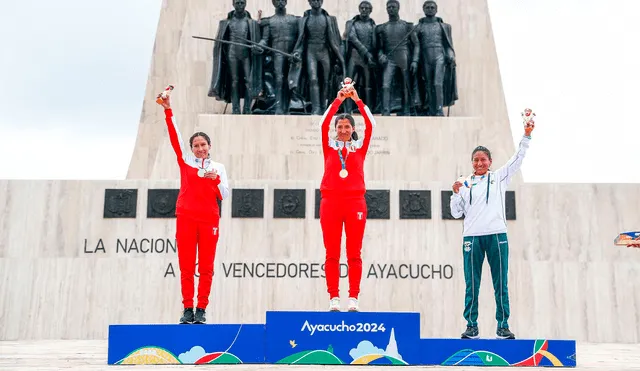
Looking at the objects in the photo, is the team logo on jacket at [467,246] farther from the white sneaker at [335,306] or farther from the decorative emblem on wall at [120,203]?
the decorative emblem on wall at [120,203]

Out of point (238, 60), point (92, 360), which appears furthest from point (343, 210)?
point (238, 60)

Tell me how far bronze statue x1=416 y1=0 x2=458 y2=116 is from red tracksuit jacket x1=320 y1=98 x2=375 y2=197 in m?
6.62

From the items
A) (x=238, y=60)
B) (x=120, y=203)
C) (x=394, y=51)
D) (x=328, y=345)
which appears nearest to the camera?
(x=328, y=345)

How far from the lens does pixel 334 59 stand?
13.0 meters

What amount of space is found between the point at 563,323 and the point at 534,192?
194 centimetres

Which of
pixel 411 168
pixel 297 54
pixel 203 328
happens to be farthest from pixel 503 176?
pixel 297 54

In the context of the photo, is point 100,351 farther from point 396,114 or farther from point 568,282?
point 396,114

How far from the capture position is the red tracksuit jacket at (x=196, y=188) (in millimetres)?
6469

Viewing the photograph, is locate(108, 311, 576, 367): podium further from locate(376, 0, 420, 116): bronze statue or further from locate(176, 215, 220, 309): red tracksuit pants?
locate(376, 0, 420, 116): bronze statue

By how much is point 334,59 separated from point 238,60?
1.77m

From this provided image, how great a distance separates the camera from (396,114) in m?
13.5

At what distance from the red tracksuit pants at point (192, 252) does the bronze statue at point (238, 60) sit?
6.92 meters

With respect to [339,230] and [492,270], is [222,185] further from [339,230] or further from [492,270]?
[492,270]

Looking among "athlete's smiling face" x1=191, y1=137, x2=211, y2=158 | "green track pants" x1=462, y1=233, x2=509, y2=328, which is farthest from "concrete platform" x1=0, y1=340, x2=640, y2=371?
"athlete's smiling face" x1=191, y1=137, x2=211, y2=158
